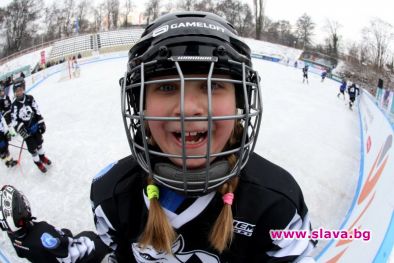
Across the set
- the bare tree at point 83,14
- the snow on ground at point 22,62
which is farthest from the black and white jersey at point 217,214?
the bare tree at point 83,14

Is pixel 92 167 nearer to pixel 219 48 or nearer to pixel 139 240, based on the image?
pixel 139 240

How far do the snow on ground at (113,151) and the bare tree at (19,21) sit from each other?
2603 centimetres

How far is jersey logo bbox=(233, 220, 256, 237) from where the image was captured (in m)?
1.05

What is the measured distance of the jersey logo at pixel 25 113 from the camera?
3818 millimetres

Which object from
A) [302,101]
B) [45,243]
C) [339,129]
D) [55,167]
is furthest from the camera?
[302,101]

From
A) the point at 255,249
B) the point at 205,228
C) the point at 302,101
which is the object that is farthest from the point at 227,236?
the point at 302,101

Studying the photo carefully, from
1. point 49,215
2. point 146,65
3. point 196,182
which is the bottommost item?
point 49,215

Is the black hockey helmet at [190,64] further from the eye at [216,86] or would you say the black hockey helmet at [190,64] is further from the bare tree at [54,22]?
the bare tree at [54,22]

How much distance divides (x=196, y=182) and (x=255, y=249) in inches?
20.3

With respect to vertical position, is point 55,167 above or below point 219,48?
below

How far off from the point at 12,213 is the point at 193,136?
1.72 metres

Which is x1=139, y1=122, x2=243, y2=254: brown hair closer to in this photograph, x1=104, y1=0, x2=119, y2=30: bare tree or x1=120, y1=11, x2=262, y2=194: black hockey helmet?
x1=120, y1=11, x2=262, y2=194: black hockey helmet

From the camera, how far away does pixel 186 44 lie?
90 centimetres

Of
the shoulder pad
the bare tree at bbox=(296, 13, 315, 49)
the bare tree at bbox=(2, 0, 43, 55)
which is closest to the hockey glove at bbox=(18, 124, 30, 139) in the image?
the shoulder pad
